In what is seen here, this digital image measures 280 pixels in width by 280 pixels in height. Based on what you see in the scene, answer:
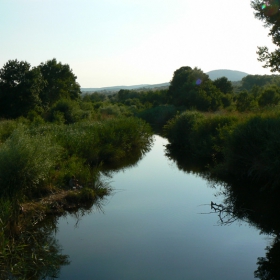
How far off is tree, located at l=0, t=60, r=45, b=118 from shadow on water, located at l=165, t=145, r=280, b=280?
836 inches

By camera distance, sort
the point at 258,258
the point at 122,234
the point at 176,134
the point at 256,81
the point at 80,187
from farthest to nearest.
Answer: the point at 256,81, the point at 176,134, the point at 80,187, the point at 122,234, the point at 258,258

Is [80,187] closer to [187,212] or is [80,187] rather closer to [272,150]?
[187,212]

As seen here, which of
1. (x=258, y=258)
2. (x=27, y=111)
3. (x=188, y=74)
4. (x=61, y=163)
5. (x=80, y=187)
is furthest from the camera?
(x=188, y=74)

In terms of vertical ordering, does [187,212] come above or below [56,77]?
below

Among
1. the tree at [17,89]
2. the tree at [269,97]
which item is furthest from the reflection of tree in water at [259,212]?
the tree at [269,97]

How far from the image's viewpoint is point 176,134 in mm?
25547

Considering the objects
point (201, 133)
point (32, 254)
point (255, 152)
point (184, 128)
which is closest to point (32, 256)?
point (32, 254)

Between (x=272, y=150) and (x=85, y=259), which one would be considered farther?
(x=272, y=150)

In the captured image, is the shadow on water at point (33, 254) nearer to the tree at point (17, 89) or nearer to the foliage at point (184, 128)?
the foliage at point (184, 128)

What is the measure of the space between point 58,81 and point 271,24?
101 ft

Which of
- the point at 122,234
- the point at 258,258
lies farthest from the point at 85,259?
the point at 258,258

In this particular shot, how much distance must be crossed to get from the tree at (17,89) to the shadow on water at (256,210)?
69.6ft

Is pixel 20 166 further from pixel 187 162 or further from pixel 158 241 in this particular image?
pixel 187 162

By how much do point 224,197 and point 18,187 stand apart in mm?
6738
